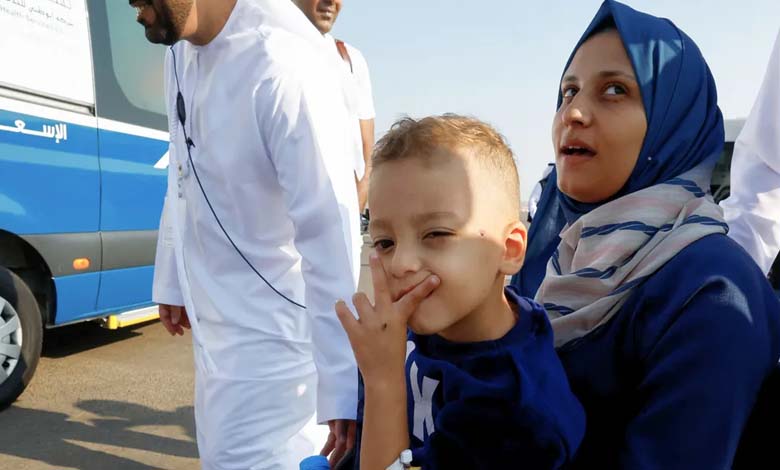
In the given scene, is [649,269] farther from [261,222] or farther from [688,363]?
[261,222]

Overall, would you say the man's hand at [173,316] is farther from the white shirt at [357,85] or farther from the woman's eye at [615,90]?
the woman's eye at [615,90]

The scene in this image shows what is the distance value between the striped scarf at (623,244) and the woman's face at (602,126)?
62mm

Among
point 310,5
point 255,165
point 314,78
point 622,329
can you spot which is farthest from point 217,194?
point 310,5

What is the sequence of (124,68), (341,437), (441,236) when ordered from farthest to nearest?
(124,68) < (341,437) < (441,236)

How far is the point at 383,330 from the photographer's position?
1130mm

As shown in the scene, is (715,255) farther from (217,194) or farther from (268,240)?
(217,194)

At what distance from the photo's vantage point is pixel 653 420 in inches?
43.8

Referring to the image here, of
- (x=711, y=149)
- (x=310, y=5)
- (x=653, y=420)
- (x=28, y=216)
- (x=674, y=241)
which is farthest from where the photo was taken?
(x=28, y=216)

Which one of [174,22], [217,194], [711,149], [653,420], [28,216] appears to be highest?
[174,22]

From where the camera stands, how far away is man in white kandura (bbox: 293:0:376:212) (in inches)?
131

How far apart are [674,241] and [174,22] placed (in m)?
1.43

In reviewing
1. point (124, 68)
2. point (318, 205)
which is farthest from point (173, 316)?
point (124, 68)

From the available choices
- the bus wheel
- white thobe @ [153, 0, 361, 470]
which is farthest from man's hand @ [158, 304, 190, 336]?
the bus wheel

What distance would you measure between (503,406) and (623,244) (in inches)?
17.7
